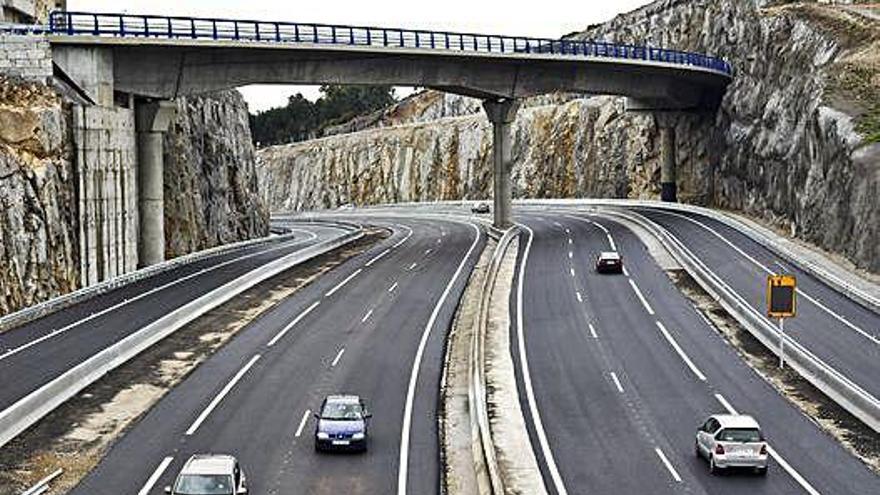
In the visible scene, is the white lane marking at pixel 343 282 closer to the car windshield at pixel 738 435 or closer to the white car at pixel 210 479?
the white car at pixel 210 479

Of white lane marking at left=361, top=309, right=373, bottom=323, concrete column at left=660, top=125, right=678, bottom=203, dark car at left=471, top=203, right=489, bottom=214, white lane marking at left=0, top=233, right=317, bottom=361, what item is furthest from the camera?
dark car at left=471, top=203, right=489, bottom=214

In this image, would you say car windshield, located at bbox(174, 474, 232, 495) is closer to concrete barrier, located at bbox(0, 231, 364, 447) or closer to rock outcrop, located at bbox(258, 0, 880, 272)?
concrete barrier, located at bbox(0, 231, 364, 447)

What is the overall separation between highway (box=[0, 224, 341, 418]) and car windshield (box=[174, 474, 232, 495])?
9.11 metres

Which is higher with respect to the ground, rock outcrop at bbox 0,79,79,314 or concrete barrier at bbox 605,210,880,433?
rock outcrop at bbox 0,79,79,314

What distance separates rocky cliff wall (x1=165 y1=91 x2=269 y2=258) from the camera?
67.2 m

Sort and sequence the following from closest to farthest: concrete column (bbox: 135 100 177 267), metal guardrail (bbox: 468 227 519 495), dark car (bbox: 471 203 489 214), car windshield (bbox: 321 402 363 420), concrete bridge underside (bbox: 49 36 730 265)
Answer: metal guardrail (bbox: 468 227 519 495) → car windshield (bbox: 321 402 363 420) → concrete bridge underside (bbox: 49 36 730 265) → concrete column (bbox: 135 100 177 267) → dark car (bbox: 471 203 489 214)

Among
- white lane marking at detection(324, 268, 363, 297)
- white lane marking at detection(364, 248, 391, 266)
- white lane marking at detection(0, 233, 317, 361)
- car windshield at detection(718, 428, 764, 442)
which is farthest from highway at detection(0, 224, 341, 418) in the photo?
car windshield at detection(718, 428, 764, 442)

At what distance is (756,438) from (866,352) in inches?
526

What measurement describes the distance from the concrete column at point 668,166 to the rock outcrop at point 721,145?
3.07ft

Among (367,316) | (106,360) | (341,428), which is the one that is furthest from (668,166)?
(341,428)

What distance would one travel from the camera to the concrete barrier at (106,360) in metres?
27.9

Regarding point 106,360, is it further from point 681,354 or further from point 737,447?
point 737,447

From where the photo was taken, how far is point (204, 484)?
21.8 metres

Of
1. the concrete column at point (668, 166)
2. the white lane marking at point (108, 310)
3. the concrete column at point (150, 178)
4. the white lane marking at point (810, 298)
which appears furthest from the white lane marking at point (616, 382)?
the concrete column at point (668, 166)
